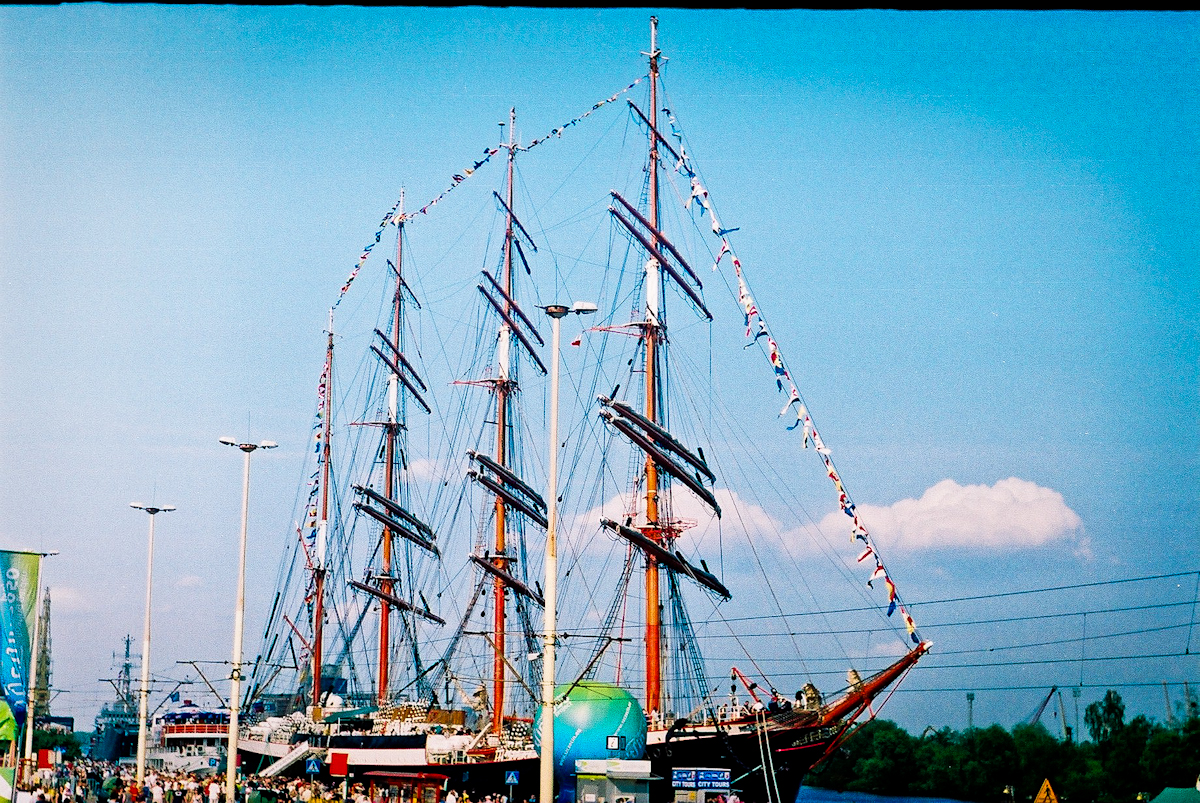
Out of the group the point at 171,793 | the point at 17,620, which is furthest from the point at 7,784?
the point at 171,793

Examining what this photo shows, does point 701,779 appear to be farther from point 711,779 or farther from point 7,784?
point 7,784

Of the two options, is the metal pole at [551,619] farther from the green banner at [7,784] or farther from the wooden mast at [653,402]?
the wooden mast at [653,402]

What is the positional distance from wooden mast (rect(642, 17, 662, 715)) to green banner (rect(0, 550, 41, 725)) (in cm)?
2892

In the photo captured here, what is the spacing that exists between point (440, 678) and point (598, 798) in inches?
1805

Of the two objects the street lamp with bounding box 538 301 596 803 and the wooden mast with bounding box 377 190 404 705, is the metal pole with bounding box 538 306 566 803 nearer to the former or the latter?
the street lamp with bounding box 538 301 596 803

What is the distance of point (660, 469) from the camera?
208 ft

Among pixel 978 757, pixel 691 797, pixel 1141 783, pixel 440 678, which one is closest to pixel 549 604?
pixel 691 797

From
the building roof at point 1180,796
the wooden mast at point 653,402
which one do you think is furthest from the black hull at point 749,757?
the building roof at point 1180,796

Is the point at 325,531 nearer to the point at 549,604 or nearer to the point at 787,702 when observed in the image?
the point at 787,702

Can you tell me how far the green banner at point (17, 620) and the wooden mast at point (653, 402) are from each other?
1138 inches

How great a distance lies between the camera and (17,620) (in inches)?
1523

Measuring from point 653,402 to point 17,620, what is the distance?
3267cm

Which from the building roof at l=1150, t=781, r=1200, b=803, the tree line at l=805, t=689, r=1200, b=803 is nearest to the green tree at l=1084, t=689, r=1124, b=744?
the tree line at l=805, t=689, r=1200, b=803

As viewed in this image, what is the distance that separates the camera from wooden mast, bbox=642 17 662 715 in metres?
61.4
